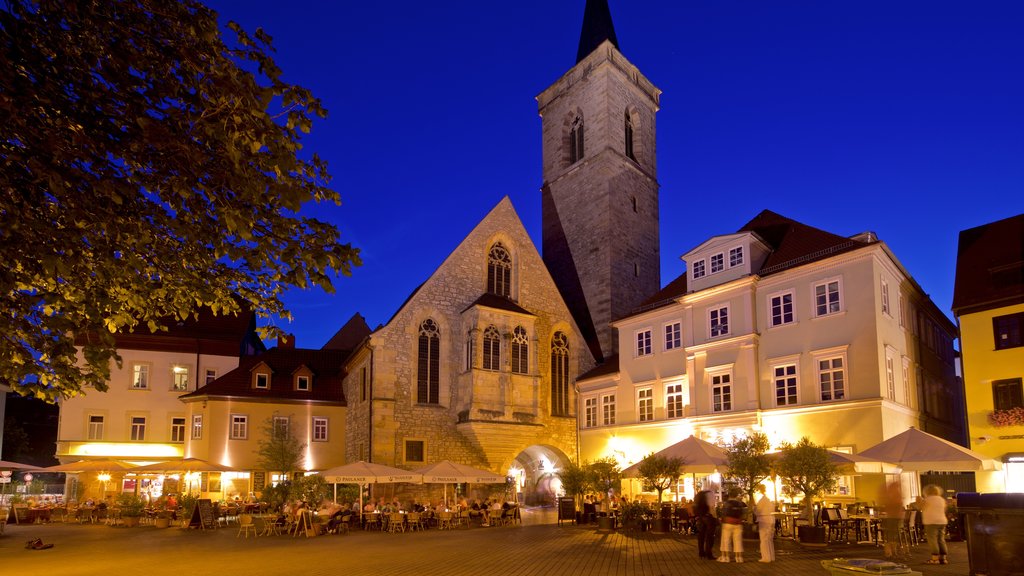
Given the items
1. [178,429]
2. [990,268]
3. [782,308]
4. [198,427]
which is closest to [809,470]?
[782,308]

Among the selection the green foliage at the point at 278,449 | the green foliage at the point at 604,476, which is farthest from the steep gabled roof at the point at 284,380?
the green foliage at the point at 604,476

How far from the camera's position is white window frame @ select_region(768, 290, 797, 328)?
26.8 m

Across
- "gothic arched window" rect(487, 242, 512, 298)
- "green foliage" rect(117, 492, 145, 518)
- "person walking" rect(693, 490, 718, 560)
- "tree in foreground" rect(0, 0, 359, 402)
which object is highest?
"gothic arched window" rect(487, 242, 512, 298)

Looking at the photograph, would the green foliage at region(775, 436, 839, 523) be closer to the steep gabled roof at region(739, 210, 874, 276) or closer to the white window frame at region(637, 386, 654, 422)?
the steep gabled roof at region(739, 210, 874, 276)

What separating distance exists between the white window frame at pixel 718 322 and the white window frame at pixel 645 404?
4.31 metres

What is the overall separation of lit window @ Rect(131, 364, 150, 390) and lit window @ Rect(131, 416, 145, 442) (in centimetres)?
153

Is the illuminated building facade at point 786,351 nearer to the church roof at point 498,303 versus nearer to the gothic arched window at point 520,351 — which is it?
the gothic arched window at point 520,351

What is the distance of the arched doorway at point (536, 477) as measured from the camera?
130 feet

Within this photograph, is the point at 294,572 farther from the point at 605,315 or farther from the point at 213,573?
the point at 605,315

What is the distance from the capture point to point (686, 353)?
30328mm

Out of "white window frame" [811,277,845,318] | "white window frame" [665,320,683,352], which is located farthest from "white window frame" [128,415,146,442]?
"white window frame" [811,277,845,318]

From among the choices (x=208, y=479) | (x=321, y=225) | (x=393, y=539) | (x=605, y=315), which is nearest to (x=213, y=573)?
(x=393, y=539)

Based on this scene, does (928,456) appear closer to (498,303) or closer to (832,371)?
(832,371)

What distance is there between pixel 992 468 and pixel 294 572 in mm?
17112
